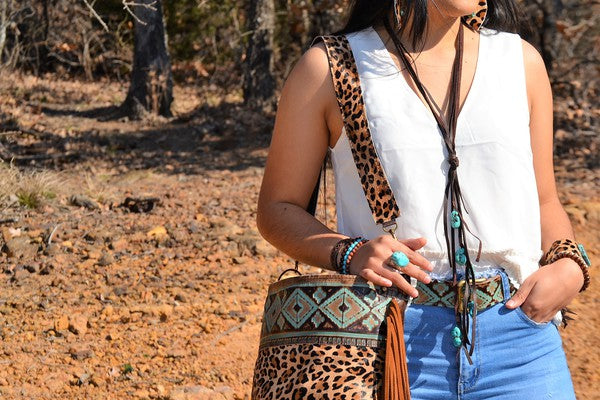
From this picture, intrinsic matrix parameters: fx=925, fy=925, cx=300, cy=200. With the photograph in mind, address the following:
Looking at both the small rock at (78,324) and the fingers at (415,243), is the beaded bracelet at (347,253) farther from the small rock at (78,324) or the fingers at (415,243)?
the small rock at (78,324)

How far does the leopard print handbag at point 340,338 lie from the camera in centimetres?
176

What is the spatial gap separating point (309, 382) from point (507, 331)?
429mm

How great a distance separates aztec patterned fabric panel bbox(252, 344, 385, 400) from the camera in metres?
1.75

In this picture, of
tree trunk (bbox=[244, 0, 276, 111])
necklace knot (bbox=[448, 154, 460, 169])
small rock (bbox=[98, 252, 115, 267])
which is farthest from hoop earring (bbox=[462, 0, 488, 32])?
tree trunk (bbox=[244, 0, 276, 111])

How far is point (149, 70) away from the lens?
34.4ft

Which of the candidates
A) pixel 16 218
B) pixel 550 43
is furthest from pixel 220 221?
pixel 550 43

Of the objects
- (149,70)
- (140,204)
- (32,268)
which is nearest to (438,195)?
(32,268)

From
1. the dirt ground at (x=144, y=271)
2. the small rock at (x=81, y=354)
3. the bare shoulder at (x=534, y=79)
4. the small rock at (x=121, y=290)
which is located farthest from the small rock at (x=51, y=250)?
the bare shoulder at (x=534, y=79)

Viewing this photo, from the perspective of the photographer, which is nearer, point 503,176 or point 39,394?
point 503,176

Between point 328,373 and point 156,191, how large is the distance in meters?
5.75

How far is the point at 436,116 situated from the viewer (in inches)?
74.4

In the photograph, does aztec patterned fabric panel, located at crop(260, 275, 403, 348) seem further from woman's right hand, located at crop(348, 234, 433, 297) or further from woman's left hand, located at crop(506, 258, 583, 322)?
woman's left hand, located at crop(506, 258, 583, 322)

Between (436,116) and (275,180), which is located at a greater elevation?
(436,116)

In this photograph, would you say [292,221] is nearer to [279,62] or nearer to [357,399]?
[357,399]
